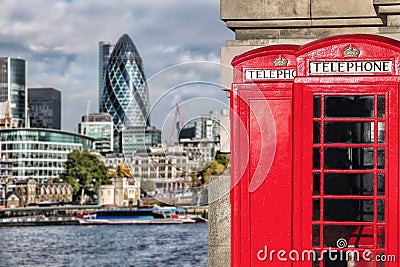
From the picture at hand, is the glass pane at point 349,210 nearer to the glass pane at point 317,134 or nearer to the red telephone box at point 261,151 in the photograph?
the red telephone box at point 261,151

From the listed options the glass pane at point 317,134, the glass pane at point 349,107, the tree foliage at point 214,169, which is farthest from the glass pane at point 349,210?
the tree foliage at point 214,169

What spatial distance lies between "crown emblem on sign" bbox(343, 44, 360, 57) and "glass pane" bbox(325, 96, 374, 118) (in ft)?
0.89

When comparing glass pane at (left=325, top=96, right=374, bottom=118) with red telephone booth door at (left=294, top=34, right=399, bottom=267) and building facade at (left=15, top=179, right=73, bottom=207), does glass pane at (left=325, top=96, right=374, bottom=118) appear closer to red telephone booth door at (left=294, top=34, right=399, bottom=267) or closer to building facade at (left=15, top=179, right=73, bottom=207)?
red telephone booth door at (left=294, top=34, right=399, bottom=267)

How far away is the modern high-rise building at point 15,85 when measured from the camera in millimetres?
180000

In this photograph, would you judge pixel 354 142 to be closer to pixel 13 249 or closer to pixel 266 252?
pixel 266 252

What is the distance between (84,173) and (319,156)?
111297mm

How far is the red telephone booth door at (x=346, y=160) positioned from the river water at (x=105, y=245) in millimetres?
51500

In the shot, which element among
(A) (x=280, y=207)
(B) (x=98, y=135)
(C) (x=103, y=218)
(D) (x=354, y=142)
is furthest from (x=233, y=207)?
(B) (x=98, y=135)

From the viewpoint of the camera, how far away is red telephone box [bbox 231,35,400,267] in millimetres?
5727

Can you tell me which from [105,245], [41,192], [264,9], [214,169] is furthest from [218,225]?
[41,192]

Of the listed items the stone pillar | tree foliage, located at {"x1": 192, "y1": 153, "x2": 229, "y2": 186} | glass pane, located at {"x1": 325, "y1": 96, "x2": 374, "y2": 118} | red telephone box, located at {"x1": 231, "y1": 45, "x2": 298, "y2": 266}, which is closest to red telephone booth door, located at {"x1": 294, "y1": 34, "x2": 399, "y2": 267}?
glass pane, located at {"x1": 325, "y1": 96, "x2": 374, "y2": 118}

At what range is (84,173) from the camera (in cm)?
11588

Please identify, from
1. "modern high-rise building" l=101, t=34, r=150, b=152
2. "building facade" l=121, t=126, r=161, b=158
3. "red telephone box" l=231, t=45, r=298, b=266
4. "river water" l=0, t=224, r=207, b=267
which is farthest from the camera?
"modern high-rise building" l=101, t=34, r=150, b=152

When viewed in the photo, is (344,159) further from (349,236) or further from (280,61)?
(280,61)
